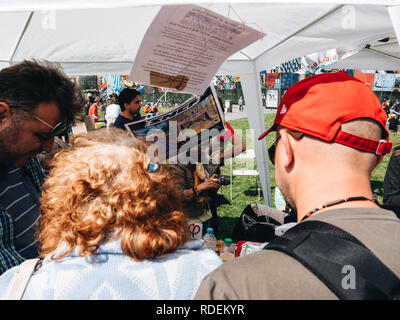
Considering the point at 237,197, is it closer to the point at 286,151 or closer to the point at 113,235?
the point at 286,151

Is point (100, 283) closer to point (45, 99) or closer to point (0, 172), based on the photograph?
point (0, 172)

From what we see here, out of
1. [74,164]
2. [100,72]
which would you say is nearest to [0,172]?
[74,164]

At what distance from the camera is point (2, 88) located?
1.36 m

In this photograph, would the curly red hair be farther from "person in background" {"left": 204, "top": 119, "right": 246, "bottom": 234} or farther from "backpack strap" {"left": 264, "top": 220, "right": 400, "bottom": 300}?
"person in background" {"left": 204, "top": 119, "right": 246, "bottom": 234}

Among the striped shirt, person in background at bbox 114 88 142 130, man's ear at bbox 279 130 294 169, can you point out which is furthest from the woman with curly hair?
person in background at bbox 114 88 142 130

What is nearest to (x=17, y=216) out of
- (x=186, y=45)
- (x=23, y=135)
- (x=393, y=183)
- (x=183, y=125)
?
(x=23, y=135)

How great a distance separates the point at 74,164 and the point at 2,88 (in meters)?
0.83

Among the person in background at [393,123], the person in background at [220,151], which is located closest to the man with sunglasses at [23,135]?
the person in background at [220,151]

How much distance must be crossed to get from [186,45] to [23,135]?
3.05 feet

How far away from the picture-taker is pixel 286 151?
1.00 meters

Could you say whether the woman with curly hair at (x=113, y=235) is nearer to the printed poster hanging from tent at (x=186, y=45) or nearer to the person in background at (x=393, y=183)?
the printed poster hanging from tent at (x=186, y=45)

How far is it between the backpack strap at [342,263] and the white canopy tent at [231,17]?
29.9 inches

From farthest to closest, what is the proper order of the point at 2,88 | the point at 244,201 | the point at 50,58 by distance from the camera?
the point at 244,201 → the point at 50,58 → the point at 2,88

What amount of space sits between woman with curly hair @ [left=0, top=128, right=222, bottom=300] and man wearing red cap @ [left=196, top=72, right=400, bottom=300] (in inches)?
5.4
